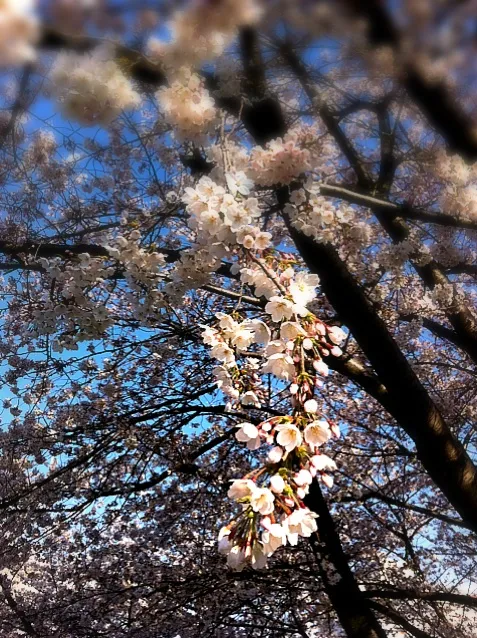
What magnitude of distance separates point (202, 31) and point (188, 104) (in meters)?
0.28

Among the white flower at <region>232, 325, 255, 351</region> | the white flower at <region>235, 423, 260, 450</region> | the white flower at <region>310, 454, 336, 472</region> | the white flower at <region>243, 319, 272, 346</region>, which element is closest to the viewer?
the white flower at <region>310, 454, 336, 472</region>

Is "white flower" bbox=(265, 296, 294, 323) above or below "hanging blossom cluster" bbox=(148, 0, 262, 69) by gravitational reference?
below

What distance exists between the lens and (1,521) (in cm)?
562

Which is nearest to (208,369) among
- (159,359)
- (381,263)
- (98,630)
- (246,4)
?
(159,359)

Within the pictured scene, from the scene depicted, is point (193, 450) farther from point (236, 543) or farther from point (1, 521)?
point (236, 543)

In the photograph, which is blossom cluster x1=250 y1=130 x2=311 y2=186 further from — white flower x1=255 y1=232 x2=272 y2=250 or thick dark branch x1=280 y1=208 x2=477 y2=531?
thick dark branch x1=280 y1=208 x2=477 y2=531

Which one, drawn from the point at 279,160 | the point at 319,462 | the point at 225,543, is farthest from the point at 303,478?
the point at 279,160

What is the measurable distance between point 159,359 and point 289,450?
451 centimetres

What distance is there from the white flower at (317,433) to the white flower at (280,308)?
1.33ft

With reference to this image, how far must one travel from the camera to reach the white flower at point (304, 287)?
172 cm

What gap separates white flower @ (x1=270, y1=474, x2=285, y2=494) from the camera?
1269mm

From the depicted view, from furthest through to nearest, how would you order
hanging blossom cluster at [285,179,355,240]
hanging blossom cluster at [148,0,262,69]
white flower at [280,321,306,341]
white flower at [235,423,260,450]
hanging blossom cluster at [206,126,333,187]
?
hanging blossom cluster at [285,179,355,240] < hanging blossom cluster at [206,126,333,187] < hanging blossom cluster at [148,0,262,69] < white flower at [280,321,306,341] < white flower at [235,423,260,450]

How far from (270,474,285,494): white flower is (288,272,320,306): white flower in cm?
66

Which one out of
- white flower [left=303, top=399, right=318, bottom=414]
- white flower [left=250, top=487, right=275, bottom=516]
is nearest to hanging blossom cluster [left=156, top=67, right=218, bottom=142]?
white flower [left=303, top=399, right=318, bottom=414]
